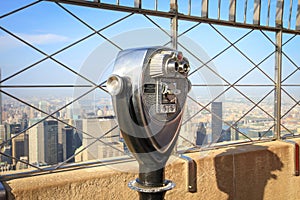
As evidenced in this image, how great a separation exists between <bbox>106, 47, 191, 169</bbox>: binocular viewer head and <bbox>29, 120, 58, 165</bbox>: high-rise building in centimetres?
67

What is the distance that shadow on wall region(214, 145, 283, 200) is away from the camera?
2.15 metres

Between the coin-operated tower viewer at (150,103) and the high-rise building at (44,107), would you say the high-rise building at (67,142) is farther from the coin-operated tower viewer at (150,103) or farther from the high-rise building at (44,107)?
the coin-operated tower viewer at (150,103)

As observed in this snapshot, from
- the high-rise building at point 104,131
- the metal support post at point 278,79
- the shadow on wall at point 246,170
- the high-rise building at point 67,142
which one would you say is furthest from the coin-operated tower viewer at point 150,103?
the metal support post at point 278,79

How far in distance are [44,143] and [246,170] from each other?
4.33 ft

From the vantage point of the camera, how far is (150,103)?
1.13m

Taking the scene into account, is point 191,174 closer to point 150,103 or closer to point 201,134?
point 201,134

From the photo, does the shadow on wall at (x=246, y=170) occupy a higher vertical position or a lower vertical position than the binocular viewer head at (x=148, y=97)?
lower

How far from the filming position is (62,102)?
5.65 ft

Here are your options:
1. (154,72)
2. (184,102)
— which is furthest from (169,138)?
(154,72)

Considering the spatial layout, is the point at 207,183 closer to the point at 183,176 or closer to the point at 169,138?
the point at 183,176

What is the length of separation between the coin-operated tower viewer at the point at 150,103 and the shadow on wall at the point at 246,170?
983 millimetres

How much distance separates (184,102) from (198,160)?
883 millimetres

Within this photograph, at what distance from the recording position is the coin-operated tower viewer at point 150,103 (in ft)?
3.59

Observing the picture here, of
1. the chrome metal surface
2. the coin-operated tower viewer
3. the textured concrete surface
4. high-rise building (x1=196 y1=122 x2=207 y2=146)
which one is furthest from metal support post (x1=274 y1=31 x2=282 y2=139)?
the coin-operated tower viewer
